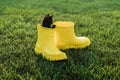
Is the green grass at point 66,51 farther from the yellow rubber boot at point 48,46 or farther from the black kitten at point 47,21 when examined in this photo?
the black kitten at point 47,21

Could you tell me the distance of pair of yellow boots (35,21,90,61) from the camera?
3.68 metres

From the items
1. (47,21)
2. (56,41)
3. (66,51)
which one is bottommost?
(66,51)

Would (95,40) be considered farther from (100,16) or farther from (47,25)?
(100,16)

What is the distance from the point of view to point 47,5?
791 centimetres

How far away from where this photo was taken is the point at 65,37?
13.2ft

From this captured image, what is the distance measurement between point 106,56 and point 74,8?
3.89 meters

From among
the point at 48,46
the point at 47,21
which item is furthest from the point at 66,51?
the point at 47,21

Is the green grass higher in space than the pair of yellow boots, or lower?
lower

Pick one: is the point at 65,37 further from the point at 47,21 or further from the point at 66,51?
the point at 47,21

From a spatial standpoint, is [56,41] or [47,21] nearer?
[47,21]

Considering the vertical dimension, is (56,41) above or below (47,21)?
below

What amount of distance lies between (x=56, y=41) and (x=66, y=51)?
20 cm

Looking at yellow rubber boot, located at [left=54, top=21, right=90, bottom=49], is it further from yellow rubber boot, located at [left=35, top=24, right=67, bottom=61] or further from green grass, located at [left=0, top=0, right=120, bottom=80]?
yellow rubber boot, located at [left=35, top=24, right=67, bottom=61]

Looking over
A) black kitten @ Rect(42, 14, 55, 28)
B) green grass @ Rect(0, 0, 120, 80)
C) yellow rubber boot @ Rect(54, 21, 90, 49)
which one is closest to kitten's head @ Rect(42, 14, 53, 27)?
black kitten @ Rect(42, 14, 55, 28)
